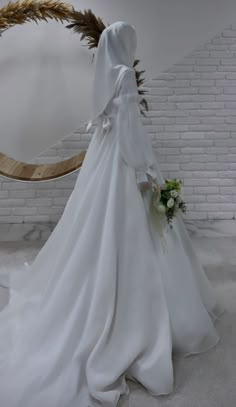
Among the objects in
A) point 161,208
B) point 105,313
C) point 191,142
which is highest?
point 191,142

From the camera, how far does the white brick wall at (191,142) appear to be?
9.37ft

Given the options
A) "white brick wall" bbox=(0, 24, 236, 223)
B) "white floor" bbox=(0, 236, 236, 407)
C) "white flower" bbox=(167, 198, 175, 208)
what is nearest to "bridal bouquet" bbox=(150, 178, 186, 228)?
"white flower" bbox=(167, 198, 175, 208)

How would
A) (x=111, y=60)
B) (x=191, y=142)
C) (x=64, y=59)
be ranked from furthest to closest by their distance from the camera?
(x=191, y=142) < (x=64, y=59) < (x=111, y=60)

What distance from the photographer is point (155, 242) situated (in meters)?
1.34

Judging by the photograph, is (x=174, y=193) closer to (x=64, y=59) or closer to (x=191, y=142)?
(x=191, y=142)

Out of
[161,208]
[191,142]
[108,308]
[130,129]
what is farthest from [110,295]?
[191,142]

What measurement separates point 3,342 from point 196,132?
2.31m

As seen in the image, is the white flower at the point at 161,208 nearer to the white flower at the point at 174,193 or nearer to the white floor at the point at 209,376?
the white flower at the point at 174,193

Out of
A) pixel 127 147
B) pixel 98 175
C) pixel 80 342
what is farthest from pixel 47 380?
pixel 127 147

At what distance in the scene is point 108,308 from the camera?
1.19m

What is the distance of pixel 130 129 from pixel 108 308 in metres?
0.67

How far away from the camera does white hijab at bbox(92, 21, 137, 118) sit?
129cm

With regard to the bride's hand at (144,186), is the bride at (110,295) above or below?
below

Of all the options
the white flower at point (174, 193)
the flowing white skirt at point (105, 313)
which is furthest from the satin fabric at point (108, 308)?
the white flower at point (174, 193)
